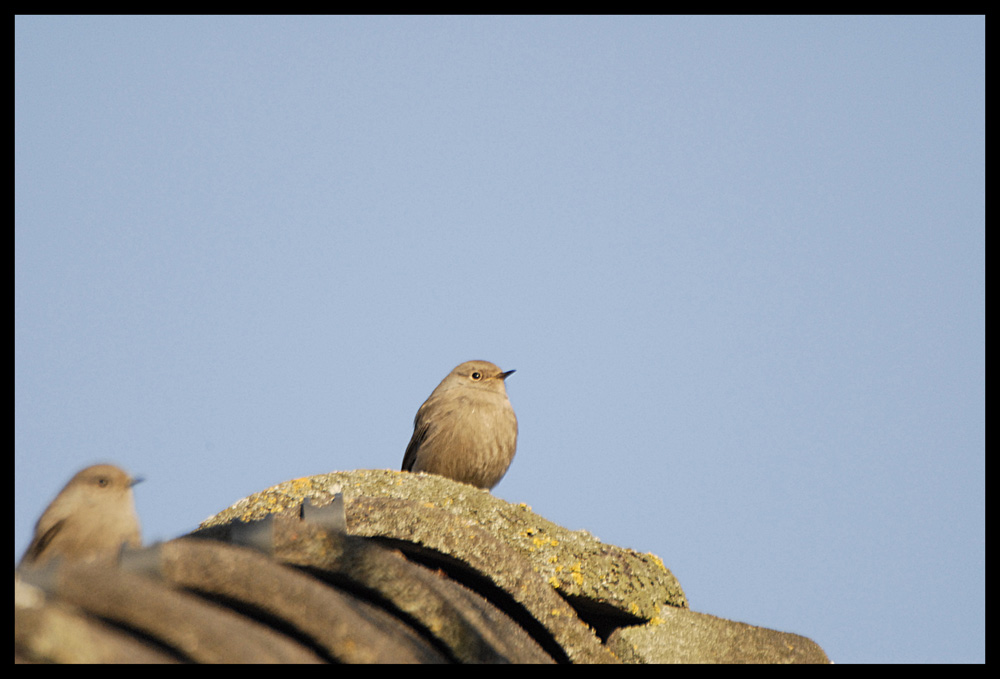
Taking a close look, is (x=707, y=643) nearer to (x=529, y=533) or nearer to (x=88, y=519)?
(x=529, y=533)

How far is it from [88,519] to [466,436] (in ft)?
16.0

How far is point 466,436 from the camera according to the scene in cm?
852

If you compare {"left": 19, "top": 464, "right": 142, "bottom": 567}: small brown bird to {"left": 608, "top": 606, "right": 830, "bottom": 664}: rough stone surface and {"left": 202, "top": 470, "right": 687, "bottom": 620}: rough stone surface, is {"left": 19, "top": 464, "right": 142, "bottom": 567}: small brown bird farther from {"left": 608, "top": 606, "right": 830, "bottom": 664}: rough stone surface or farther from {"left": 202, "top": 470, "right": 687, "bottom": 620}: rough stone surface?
{"left": 608, "top": 606, "right": 830, "bottom": 664}: rough stone surface

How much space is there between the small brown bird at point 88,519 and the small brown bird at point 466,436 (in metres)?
4.68

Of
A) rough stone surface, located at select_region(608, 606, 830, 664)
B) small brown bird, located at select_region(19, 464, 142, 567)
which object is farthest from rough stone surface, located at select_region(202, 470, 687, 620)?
small brown bird, located at select_region(19, 464, 142, 567)

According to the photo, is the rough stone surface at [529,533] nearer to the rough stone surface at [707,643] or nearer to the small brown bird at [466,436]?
the rough stone surface at [707,643]

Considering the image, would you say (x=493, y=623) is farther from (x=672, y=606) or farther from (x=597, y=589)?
(x=672, y=606)

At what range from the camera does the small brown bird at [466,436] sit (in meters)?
8.52

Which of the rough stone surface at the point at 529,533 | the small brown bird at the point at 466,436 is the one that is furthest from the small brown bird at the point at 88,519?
the small brown bird at the point at 466,436

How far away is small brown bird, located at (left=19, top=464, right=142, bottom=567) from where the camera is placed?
379 cm

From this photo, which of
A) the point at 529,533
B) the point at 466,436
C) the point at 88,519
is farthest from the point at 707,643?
the point at 466,436

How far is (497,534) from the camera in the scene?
430cm

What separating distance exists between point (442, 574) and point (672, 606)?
1.02 metres

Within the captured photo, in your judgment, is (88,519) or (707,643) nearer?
(88,519)
